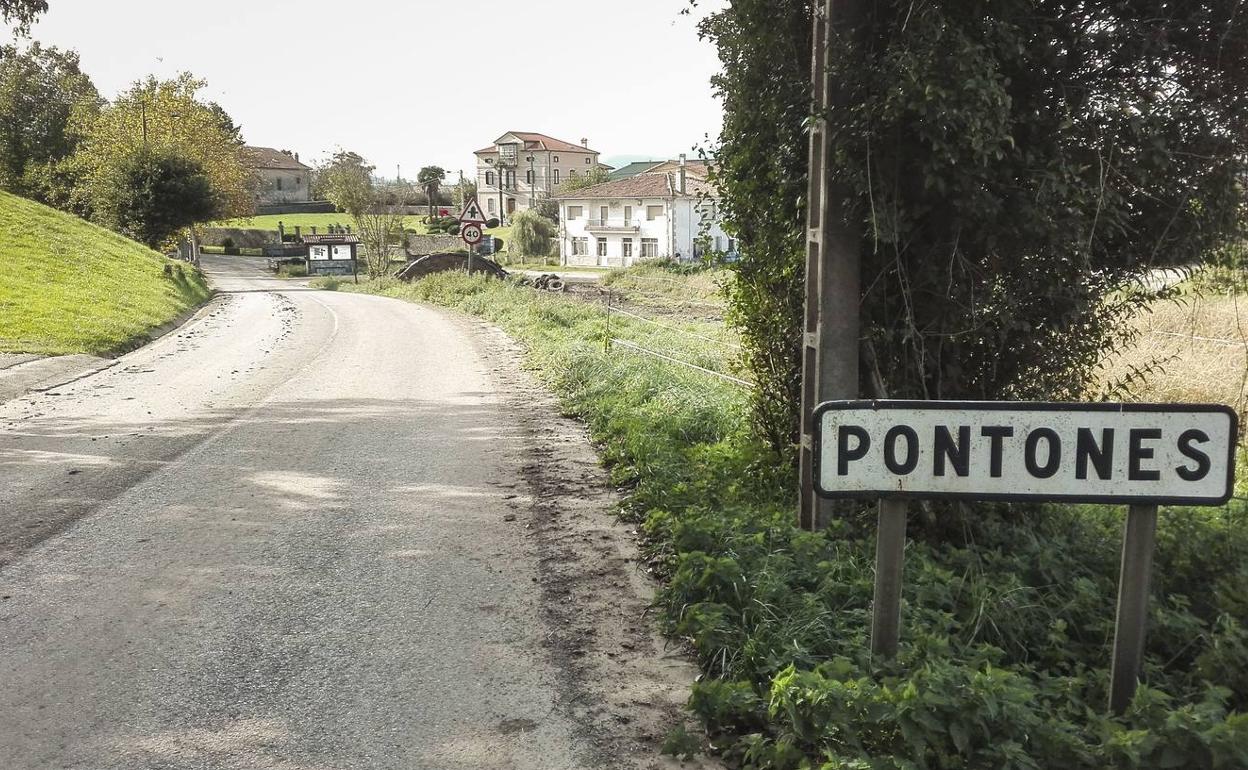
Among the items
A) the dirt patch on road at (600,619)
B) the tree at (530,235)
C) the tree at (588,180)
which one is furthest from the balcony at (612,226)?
the dirt patch on road at (600,619)

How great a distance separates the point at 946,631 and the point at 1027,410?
4.73 feet

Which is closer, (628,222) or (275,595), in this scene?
(275,595)

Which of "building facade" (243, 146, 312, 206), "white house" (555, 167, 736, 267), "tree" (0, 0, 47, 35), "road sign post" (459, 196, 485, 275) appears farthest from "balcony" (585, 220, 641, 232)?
"tree" (0, 0, 47, 35)

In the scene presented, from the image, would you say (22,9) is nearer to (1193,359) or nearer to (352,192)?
(1193,359)

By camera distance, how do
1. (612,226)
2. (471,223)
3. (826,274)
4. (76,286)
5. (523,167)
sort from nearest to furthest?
(826,274) < (76,286) < (471,223) < (612,226) < (523,167)

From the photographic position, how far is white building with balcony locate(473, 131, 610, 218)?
121m

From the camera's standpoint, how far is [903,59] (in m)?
4.86

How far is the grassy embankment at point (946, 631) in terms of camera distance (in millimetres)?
3355

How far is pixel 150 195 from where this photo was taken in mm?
45812

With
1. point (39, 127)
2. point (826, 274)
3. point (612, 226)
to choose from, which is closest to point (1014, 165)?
point (826, 274)

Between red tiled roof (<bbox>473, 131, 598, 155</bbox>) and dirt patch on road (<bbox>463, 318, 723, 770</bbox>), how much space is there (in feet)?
391

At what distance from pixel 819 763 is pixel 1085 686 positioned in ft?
4.10

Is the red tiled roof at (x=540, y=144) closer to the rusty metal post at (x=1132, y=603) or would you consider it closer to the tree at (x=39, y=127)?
the tree at (x=39, y=127)

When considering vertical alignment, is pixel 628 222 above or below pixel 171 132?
below
